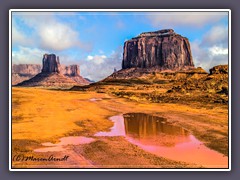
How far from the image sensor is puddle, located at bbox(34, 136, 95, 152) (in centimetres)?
1016

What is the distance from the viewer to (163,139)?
12.1 m

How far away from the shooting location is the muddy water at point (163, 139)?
32.9 feet

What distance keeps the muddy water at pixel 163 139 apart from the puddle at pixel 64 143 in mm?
868

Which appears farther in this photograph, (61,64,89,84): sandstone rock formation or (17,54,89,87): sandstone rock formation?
(61,64,89,84): sandstone rock formation

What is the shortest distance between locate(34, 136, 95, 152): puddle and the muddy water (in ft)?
2.85

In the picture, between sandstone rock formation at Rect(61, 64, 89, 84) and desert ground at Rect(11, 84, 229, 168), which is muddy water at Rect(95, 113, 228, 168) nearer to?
desert ground at Rect(11, 84, 229, 168)

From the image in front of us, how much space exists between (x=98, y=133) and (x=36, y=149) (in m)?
2.81

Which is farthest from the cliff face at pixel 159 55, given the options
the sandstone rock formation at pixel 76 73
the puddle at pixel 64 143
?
the puddle at pixel 64 143

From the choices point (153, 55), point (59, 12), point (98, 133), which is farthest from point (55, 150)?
point (153, 55)

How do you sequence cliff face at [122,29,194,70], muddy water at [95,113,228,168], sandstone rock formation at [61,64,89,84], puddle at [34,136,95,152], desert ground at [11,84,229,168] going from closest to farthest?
desert ground at [11,84,229,168] → muddy water at [95,113,228,168] → puddle at [34,136,95,152] → sandstone rock formation at [61,64,89,84] → cliff face at [122,29,194,70]

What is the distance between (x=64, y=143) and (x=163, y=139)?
400 cm

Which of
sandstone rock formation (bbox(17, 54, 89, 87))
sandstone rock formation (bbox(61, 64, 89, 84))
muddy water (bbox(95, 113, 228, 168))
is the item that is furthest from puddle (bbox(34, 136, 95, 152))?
sandstone rock formation (bbox(61, 64, 89, 84))

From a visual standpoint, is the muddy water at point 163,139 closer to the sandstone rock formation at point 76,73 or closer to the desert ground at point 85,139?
the desert ground at point 85,139

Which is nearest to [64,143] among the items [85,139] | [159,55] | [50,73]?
[85,139]
